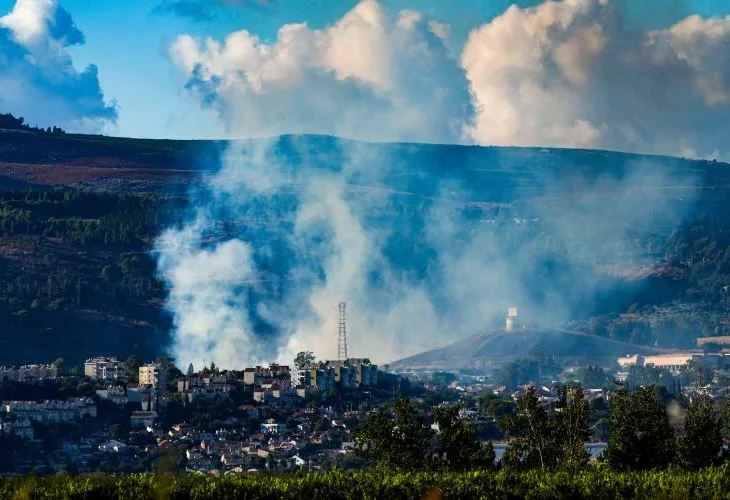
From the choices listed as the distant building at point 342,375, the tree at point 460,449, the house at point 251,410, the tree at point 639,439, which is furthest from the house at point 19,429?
the tree at point 639,439

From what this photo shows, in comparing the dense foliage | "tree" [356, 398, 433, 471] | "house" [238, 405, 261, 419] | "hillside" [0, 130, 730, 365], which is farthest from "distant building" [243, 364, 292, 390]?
"tree" [356, 398, 433, 471]

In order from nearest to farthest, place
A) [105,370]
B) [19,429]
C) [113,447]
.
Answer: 1. [113,447]
2. [19,429]
3. [105,370]

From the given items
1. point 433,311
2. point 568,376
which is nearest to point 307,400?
point 568,376

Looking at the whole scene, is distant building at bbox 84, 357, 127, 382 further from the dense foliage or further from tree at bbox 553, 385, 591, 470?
tree at bbox 553, 385, 591, 470

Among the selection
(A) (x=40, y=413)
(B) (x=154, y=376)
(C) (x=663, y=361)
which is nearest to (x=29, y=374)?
(B) (x=154, y=376)

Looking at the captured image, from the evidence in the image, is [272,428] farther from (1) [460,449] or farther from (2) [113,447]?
(1) [460,449]
